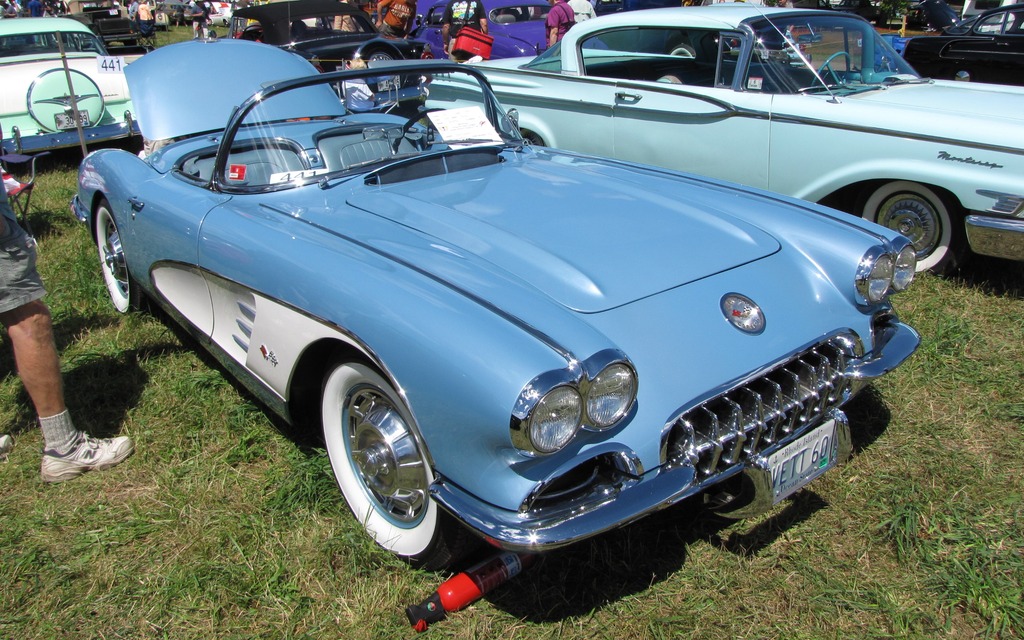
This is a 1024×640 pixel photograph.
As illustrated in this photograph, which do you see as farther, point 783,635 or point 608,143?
point 608,143

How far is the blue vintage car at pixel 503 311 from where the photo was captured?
1902 millimetres

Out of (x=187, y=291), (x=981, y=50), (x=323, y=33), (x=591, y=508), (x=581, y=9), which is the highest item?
(x=581, y=9)

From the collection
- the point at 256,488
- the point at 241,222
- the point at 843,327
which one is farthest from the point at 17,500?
the point at 843,327

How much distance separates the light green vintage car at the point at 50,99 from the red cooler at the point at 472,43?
3.56 m

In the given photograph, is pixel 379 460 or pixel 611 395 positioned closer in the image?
pixel 611 395

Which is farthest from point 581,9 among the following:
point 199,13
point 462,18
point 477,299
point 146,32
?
point 199,13

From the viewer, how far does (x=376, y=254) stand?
2.36 metres

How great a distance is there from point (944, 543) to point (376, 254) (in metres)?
1.93

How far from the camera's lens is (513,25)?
11633 mm

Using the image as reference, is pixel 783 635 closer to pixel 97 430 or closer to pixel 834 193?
pixel 97 430

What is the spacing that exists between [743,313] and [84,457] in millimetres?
2397

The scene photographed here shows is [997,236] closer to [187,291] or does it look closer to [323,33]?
[187,291]

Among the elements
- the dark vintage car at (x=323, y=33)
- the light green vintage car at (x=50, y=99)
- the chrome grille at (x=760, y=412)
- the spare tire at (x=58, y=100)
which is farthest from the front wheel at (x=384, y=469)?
the dark vintage car at (x=323, y=33)

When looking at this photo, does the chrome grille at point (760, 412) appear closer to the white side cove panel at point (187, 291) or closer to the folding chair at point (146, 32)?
the white side cove panel at point (187, 291)
